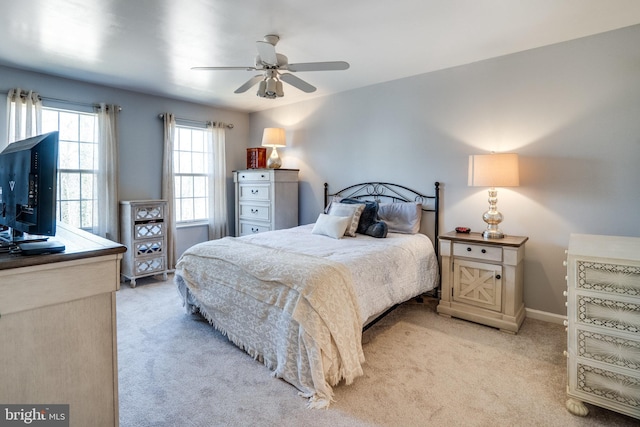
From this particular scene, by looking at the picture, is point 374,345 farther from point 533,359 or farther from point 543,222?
point 543,222

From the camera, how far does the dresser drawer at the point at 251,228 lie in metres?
4.82

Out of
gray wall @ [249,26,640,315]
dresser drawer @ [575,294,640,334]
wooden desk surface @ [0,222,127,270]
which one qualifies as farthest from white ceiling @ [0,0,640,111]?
dresser drawer @ [575,294,640,334]

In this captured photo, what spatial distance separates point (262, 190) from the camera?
4797 millimetres

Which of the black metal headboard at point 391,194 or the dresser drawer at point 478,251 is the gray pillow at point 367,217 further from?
the dresser drawer at point 478,251

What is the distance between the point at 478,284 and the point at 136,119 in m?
4.74

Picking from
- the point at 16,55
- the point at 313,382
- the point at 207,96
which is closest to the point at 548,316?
the point at 313,382

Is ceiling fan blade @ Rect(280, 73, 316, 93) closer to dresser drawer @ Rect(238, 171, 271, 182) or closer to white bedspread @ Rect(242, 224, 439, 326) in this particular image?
white bedspread @ Rect(242, 224, 439, 326)

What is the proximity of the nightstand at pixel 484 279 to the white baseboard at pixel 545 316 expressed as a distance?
140 mm

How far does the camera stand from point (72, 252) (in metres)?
1.21

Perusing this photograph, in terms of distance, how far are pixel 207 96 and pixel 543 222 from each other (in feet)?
14.8

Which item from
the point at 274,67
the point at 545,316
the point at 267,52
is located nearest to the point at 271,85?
the point at 274,67

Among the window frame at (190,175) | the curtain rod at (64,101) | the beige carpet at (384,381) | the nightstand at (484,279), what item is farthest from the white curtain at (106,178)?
the nightstand at (484,279)

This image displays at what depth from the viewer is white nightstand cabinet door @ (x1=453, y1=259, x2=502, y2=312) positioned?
115 inches

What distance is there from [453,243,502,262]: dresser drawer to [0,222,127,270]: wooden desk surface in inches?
110
